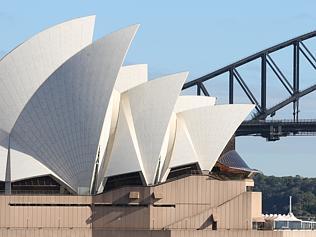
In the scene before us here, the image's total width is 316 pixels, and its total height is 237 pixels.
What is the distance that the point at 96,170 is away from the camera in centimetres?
6938

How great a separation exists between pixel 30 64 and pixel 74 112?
312cm

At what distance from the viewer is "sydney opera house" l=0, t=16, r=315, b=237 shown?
68062 mm

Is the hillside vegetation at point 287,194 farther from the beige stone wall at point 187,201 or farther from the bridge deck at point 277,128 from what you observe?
the beige stone wall at point 187,201

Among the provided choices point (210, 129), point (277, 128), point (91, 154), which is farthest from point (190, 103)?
point (277, 128)

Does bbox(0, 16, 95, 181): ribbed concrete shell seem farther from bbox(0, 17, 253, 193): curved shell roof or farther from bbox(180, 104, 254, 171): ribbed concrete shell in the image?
bbox(180, 104, 254, 171): ribbed concrete shell

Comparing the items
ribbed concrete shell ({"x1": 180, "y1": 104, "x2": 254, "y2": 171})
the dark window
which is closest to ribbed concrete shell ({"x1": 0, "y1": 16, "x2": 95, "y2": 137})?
the dark window

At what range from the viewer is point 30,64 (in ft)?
224

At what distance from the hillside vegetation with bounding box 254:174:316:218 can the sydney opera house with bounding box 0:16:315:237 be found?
253ft

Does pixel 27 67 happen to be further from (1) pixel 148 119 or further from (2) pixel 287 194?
(2) pixel 287 194

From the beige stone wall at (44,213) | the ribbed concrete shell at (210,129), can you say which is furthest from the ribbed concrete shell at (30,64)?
the ribbed concrete shell at (210,129)

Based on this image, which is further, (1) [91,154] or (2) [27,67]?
(1) [91,154]

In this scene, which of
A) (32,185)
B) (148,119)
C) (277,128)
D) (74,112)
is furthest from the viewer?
(277,128)

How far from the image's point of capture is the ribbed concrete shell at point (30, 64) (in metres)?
68.2

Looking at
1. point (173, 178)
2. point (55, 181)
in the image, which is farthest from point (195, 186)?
point (55, 181)
